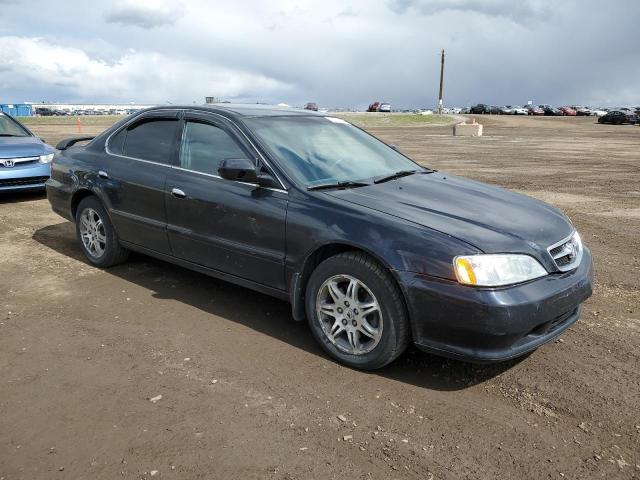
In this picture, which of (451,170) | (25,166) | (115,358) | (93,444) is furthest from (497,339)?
(451,170)

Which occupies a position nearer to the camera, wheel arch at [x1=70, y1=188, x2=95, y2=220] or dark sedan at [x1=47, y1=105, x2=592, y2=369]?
dark sedan at [x1=47, y1=105, x2=592, y2=369]

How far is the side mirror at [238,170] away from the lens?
3861 millimetres

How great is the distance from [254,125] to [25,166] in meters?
6.10

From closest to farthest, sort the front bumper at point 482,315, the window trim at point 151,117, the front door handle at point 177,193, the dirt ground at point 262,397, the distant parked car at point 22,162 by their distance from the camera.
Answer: the dirt ground at point 262,397
the front bumper at point 482,315
the front door handle at point 177,193
the window trim at point 151,117
the distant parked car at point 22,162

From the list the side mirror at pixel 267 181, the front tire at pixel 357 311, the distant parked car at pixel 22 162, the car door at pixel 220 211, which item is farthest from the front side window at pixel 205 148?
the distant parked car at pixel 22 162

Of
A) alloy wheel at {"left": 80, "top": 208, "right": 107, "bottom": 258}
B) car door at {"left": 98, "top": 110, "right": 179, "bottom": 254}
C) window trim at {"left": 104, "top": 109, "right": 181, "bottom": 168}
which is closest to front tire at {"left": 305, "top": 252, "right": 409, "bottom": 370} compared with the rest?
car door at {"left": 98, "top": 110, "right": 179, "bottom": 254}

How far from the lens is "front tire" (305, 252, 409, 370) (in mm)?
3281

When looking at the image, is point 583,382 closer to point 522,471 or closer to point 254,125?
point 522,471

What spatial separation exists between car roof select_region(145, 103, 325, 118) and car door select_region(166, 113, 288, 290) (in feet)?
0.28

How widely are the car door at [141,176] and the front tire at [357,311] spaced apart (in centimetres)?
171

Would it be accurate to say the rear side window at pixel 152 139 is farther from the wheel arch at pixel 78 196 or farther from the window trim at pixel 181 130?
the wheel arch at pixel 78 196

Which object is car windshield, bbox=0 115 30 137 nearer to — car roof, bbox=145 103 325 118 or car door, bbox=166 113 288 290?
car roof, bbox=145 103 325 118

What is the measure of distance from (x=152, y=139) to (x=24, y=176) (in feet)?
16.1

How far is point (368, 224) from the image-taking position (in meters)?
3.38
